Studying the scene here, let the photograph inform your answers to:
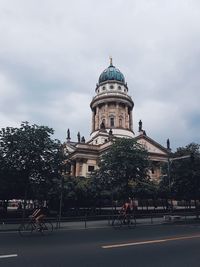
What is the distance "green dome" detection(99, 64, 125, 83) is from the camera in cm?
9219

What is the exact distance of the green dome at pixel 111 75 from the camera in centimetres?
9219

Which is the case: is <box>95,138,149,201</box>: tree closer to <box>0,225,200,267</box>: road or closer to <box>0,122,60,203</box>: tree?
<box>0,122,60,203</box>: tree

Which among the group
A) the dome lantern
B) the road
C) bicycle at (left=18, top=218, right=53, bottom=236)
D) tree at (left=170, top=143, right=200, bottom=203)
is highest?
the dome lantern

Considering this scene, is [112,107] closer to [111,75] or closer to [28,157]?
[111,75]

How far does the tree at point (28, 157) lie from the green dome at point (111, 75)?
208 ft

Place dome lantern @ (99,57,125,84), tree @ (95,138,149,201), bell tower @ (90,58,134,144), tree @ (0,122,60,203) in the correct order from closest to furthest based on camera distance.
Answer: tree @ (0,122,60,203)
tree @ (95,138,149,201)
bell tower @ (90,58,134,144)
dome lantern @ (99,57,125,84)

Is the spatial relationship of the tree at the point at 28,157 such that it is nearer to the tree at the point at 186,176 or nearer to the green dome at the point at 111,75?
the tree at the point at 186,176

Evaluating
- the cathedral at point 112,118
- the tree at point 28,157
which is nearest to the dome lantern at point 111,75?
the cathedral at point 112,118

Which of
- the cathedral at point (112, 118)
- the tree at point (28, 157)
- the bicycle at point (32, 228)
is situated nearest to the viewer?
the bicycle at point (32, 228)

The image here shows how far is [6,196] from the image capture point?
33719 mm

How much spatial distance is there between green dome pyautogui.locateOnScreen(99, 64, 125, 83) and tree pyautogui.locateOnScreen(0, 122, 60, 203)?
6331 centimetres

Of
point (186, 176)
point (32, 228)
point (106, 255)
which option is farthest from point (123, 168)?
point (106, 255)

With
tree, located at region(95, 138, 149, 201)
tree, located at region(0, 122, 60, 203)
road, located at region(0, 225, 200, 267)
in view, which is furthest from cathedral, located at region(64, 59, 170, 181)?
road, located at region(0, 225, 200, 267)

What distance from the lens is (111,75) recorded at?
92.4 metres
